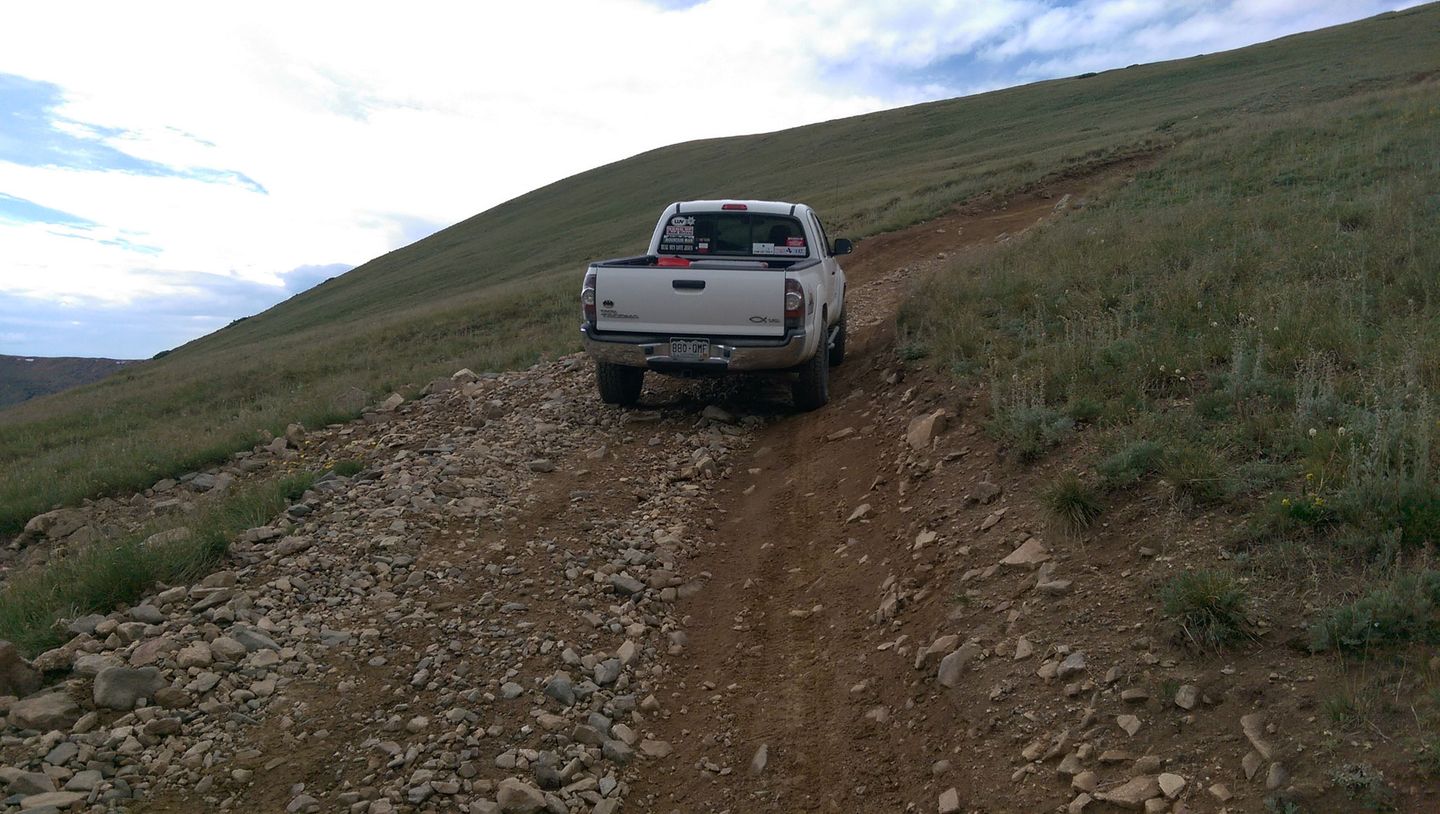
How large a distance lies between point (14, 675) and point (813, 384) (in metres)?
6.11

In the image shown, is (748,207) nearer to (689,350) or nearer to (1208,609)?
(689,350)

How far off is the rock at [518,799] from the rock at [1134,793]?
2.09m

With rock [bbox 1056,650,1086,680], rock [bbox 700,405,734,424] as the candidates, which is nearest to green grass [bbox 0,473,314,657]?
rock [bbox 700,405,734,424]

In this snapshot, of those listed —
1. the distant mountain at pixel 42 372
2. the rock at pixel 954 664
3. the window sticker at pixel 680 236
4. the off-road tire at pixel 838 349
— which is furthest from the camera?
the distant mountain at pixel 42 372

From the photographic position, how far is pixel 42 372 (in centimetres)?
8538

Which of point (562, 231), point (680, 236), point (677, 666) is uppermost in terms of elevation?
point (562, 231)

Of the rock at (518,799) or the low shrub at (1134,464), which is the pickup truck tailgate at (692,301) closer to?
the low shrub at (1134,464)

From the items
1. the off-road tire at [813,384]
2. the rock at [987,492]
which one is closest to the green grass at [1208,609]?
the rock at [987,492]

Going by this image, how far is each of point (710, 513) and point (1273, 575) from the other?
12.4ft

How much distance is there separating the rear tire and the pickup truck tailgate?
0.71m

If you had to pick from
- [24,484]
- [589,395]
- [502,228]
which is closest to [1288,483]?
[589,395]

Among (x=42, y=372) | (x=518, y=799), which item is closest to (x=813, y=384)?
(x=518, y=799)

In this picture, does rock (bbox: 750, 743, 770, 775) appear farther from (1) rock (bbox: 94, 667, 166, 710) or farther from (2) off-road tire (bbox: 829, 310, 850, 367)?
(2) off-road tire (bbox: 829, 310, 850, 367)

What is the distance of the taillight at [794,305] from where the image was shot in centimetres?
802
